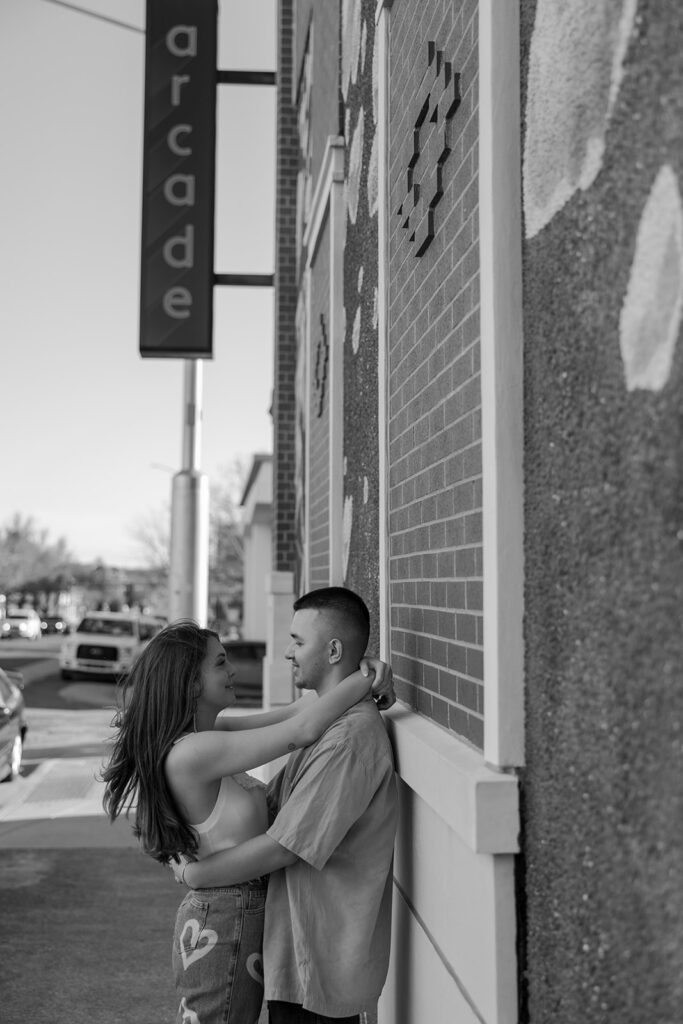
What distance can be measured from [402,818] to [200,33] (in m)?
10.4

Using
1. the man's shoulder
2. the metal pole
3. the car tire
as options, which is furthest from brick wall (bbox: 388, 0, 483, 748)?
the car tire

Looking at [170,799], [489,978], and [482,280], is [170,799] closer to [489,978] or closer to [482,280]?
[489,978]

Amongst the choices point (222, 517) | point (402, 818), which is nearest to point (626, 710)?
point (402, 818)

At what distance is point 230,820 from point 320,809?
1.15 ft

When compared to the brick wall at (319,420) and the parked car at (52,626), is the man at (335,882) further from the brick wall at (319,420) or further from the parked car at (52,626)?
the parked car at (52,626)

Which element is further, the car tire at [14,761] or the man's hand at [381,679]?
the car tire at [14,761]

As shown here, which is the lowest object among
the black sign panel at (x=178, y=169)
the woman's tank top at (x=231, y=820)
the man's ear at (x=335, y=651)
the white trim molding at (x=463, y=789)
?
the woman's tank top at (x=231, y=820)

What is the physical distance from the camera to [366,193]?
4.62 meters

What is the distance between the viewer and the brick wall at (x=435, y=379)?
2.51m

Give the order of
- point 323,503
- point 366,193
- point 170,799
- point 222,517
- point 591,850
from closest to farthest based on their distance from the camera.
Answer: point 591,850
point 170,799
point 366,193
point 323,503
point 222,517

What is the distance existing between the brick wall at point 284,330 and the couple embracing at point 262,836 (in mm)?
6891

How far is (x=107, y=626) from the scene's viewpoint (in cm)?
3006

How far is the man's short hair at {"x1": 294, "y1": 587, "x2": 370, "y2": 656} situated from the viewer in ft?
10.2

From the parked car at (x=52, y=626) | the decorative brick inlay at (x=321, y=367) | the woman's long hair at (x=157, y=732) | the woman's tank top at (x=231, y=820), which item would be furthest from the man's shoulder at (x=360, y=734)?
the parked car at (x=52, y=626)
